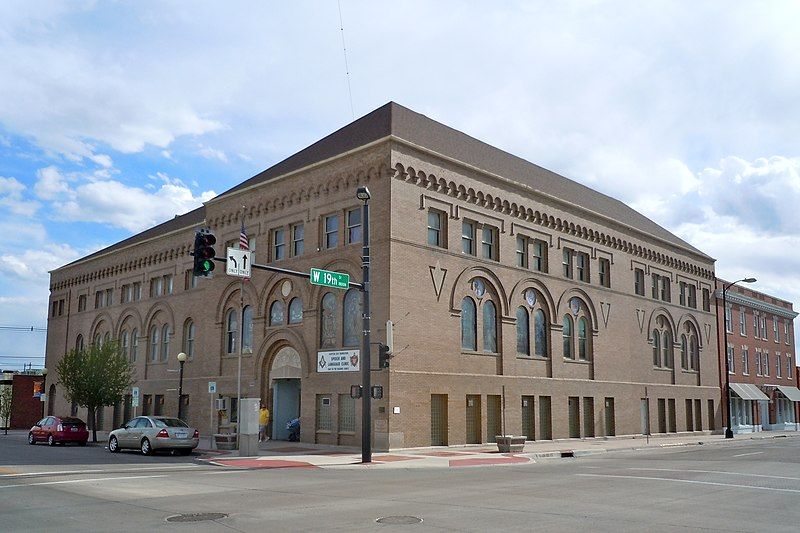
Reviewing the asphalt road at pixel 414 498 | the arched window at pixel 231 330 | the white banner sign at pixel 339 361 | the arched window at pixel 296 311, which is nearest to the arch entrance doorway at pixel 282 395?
the arched window at pixel 296 311

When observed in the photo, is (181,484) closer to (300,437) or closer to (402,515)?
(402,515)

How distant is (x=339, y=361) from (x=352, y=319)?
6.11 ft

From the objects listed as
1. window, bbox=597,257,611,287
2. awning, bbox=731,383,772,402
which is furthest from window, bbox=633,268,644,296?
awning, bbox=731,383,772,402

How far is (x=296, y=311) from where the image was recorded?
114 feet

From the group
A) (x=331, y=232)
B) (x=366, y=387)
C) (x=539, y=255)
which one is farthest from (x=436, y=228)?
(x=366, y=387)

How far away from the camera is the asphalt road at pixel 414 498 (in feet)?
37.1

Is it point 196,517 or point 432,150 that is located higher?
point 432,150

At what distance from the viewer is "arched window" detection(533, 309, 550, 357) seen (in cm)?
3747

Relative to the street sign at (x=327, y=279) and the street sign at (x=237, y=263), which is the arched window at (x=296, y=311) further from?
the street sign at (x=237, y=263)

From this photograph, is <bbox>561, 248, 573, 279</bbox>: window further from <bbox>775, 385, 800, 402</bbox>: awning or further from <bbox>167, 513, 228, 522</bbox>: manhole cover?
<bbox>775, 385, 800, 402</bbox>: awning

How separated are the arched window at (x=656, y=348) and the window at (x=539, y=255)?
41.4 feet

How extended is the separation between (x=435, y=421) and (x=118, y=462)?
1266cm

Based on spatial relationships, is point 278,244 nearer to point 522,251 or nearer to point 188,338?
point 188,338

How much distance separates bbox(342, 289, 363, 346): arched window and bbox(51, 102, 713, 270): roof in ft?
21.3
